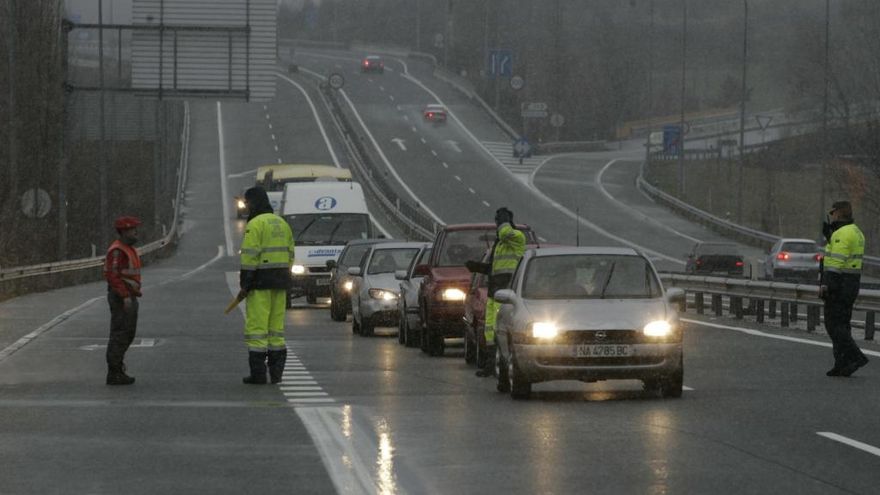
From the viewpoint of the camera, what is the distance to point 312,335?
2902cm

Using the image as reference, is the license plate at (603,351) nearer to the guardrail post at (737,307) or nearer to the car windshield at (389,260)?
the car windshield at (389,260)

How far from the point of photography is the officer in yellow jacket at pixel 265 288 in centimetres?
1862

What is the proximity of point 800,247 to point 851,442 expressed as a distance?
4289 centimetres

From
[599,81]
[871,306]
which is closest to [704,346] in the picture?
[871,306]

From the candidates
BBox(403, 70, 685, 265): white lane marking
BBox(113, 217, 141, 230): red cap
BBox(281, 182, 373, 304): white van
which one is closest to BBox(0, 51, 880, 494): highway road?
BBox(113, 217, 141, 230): red cap

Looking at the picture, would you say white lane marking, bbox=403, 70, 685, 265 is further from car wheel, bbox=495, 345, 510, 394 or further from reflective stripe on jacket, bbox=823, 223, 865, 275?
car wheel, bbox=495, 345, 510, 394

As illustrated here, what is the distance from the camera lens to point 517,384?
1712 cm

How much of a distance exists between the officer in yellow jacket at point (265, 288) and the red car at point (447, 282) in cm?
516

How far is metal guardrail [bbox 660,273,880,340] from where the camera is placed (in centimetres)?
2636

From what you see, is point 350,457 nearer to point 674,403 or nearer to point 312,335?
point 674,403

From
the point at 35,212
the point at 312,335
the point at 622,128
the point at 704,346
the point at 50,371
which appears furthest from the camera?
the point at 622,128

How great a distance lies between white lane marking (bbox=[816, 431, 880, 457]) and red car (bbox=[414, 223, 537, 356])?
10.2m

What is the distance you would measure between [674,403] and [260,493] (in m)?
6.44

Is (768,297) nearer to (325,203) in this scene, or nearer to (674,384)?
(674,384)
